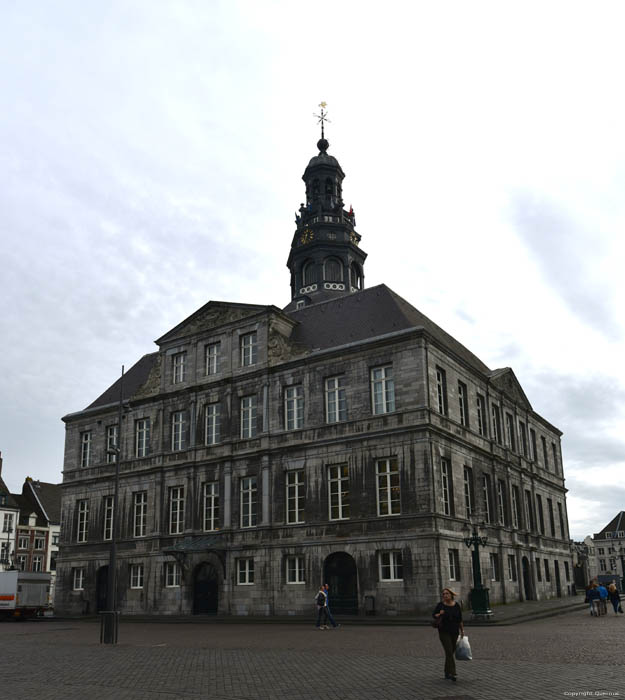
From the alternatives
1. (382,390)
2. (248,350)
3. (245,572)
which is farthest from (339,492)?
(248,350)

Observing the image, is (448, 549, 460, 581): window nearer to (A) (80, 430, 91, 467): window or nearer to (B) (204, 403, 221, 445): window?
(B) (204, 403, 221, 445): window

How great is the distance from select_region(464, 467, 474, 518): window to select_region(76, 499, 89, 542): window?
2368cm

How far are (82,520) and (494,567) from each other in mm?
25231

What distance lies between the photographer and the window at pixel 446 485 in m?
34.0

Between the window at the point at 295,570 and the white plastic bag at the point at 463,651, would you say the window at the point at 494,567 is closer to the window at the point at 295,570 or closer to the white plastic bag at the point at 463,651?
the window at the point at 295,570

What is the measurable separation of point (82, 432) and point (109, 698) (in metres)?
38.3

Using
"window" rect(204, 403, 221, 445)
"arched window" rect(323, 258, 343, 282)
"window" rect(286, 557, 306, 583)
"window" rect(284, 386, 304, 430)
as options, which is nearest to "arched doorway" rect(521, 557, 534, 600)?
"window" rect(286, 557, 306, 583)

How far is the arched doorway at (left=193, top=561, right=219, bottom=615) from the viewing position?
38.0 m

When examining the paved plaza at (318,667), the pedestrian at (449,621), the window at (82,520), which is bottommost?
the paved plaza at (318,667)

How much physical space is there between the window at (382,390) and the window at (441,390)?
233 centimetres

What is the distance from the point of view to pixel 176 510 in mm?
41219

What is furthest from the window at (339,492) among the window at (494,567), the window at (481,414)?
the window at (481,414)

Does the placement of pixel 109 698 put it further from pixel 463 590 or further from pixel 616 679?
pixel 463 590

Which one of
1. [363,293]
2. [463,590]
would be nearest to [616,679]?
[463,590]
